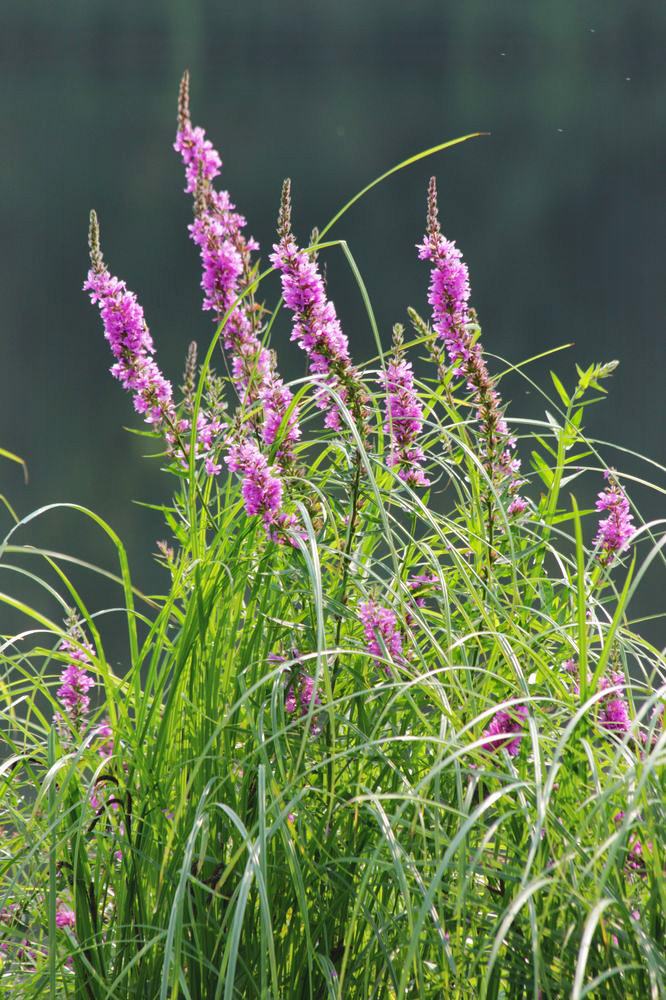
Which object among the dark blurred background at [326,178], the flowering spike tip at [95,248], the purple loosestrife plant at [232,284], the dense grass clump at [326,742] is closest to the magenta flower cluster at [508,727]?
the dense grass clump at [326,742]

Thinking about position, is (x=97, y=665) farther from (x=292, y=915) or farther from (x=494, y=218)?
(x=494, y=218)

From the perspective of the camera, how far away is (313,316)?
113 centimetres

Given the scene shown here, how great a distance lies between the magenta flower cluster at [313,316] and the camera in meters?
1.12

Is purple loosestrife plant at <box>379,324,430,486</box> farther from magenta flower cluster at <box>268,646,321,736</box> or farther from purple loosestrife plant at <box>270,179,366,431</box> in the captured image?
magenta flower cluster at <box>268,646,321,736</box>

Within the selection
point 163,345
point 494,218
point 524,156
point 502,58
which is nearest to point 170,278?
point 163,345

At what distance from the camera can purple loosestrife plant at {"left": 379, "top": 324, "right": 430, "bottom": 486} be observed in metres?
1.18

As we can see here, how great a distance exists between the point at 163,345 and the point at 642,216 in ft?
13.4

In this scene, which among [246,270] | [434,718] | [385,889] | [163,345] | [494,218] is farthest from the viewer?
[494,218]

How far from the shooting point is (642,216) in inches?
336

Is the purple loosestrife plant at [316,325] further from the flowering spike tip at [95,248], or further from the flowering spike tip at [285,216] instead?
the flowering spike tip at [95,248]

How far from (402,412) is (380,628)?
0.25 meters

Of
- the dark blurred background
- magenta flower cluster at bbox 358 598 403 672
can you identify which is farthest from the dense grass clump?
the dark blurred background

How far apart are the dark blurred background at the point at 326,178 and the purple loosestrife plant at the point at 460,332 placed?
3.46 meters

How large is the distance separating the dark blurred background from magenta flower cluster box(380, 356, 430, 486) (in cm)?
354
